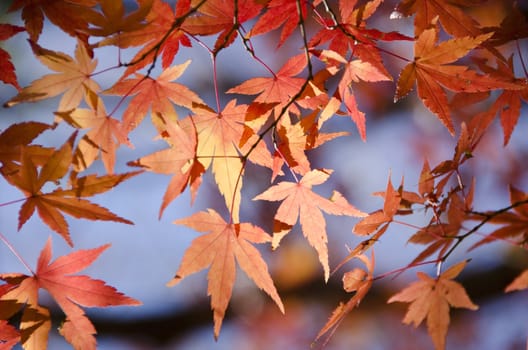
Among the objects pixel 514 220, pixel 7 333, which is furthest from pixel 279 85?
pixel 7 333

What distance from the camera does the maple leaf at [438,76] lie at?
789mm

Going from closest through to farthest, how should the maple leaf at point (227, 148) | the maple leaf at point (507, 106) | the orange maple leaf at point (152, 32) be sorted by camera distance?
the orange maple leaf at point (152, 32) < the maple leaf at point (227, 148) < the maple leaf at point (507, 106)

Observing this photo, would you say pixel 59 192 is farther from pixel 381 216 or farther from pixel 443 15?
pixel 443 15

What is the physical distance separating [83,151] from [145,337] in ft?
6.65

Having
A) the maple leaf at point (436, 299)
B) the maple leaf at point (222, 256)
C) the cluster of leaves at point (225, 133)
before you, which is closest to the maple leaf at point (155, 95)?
the cluster of leaves at point (225, 133)

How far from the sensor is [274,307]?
3.40 m

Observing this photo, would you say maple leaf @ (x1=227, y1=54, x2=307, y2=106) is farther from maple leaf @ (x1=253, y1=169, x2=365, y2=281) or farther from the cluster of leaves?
maple leaf @ (x1=253, y1=169, x2=365, y2=281)

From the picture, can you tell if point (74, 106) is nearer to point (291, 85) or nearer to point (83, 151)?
point (83, 151)

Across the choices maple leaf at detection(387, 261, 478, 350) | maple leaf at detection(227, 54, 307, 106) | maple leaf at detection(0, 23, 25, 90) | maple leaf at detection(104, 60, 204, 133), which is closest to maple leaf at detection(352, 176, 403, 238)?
maple leaf at detection(387, 261, 478, 350)

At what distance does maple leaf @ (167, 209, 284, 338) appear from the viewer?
844 mm

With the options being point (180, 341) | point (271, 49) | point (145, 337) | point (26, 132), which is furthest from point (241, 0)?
point (271, 49)

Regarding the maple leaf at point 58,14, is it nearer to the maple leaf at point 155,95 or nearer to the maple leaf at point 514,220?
the maple leaf at point 155,95

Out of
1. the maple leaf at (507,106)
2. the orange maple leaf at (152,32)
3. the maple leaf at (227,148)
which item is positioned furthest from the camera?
the maple leaf at (507,106)

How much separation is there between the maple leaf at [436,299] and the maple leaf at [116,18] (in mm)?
612
